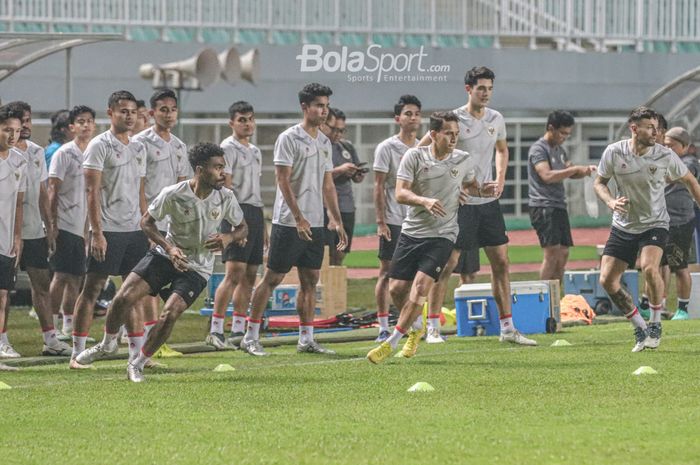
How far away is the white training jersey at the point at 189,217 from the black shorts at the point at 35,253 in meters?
3.39

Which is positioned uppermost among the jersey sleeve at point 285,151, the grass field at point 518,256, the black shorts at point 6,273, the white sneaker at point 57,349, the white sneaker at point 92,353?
the jersey sleeve at point 285,151

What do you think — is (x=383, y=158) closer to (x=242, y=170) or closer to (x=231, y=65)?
(x=242, y=170)

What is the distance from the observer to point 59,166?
50.7ft

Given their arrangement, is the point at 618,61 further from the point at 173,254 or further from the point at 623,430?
the point at 623,430

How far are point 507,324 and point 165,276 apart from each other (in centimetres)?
394

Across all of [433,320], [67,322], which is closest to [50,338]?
[67,322]

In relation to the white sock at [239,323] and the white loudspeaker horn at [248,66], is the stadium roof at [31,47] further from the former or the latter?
the white loudspeaker horn at [248,66]

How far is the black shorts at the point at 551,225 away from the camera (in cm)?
1805

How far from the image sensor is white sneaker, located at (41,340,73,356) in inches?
582

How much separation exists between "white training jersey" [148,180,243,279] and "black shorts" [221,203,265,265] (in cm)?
266

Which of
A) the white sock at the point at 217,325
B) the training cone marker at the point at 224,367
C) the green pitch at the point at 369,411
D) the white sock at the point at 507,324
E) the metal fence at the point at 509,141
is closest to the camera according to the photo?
the green pitch at the point at 369,411

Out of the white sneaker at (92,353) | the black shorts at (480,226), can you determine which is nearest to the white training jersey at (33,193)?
the white sneaker at (92,353)

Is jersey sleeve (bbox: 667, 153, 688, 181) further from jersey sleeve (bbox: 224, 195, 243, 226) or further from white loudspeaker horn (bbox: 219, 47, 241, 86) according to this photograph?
white loudspeaker horn (bbox: 219, 47, 241, 86)

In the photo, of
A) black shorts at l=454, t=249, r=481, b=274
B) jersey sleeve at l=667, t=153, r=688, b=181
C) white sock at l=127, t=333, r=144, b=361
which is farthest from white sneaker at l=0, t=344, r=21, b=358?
jersey sleeve at l=667, t=153, r=688, b=181
